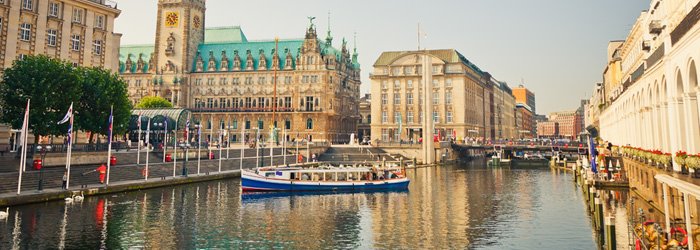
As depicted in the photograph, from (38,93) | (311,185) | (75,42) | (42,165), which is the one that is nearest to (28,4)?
(75,42)

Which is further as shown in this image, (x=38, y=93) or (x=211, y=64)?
(x=211, y=64)

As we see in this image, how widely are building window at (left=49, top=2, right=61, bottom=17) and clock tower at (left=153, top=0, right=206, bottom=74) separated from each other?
239ft

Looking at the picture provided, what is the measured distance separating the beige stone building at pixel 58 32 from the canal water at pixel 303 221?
30.0m

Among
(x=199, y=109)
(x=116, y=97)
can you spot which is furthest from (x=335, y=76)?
(x=116, y=97)

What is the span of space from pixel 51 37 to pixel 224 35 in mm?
93270

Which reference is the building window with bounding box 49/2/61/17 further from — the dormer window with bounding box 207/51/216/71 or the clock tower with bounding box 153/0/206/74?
the dormer window with bounding box 207/51/216/71

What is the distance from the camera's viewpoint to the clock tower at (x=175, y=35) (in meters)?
139

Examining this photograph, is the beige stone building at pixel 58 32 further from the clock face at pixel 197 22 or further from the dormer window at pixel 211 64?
the clock face at pixel 197 22

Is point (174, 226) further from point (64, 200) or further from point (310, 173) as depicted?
point (310, 173)

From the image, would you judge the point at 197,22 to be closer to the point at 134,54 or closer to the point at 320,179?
the point at 134,54

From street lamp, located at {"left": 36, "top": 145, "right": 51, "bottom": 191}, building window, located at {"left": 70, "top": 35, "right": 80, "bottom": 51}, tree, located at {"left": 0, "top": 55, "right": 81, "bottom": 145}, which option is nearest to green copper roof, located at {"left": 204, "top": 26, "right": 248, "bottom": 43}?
building window, located at {"left": 70, "top": 35, "right": 80, "bottom": 51}

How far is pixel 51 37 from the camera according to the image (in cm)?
6631

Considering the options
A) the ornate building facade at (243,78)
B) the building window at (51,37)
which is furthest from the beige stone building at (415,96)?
the building window at (51,37)

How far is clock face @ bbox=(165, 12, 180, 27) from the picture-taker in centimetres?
13912
